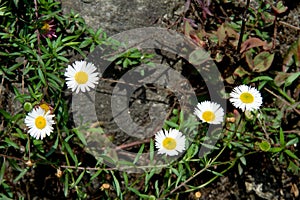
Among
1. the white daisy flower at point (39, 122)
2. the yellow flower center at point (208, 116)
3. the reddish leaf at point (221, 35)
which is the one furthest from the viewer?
the reddish leaf at point (221, 35)

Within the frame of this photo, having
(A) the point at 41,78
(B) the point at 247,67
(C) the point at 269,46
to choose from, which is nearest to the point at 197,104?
(B) the point at 247,67

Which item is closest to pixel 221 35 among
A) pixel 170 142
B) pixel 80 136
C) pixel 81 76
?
pixel 170 142

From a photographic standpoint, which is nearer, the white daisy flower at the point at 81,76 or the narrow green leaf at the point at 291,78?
the white daisy flower at the point at 81,76

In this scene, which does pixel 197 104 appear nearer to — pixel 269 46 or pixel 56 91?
pixel 269 46

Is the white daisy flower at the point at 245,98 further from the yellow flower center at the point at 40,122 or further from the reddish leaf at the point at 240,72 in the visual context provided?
the yellow flower center at the point at 40,122

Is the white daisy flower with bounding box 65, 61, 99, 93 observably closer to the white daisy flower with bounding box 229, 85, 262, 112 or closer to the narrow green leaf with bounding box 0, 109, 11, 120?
the narrow green leaf with bounding box 0, 109, 11, 120

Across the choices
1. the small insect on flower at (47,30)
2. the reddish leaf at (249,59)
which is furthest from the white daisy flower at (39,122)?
the reddish leaf at (249,59)

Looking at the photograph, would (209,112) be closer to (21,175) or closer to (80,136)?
(80,136)

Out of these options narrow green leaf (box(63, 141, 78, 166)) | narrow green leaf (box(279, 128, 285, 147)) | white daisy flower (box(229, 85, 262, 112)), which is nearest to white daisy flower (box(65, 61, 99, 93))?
narrow green leaf (box(63, 141, 78, 166))
